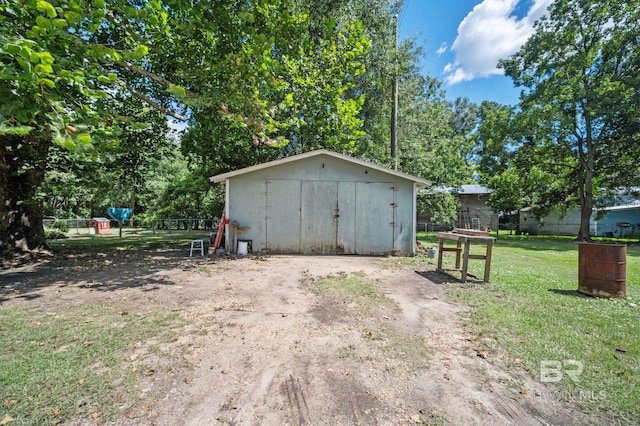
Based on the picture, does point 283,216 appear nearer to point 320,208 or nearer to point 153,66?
point 320,208

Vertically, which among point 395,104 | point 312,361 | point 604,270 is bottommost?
point 312,361

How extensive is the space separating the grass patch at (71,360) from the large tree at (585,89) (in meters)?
20.1

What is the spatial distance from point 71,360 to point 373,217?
803cm

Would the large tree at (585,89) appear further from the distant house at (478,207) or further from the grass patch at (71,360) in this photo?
→ the grass patch at (71,360)

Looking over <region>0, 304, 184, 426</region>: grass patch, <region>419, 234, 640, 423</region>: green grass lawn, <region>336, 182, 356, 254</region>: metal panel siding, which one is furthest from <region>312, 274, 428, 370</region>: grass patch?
<region>336, 182, 356, 254</region>: metal panel siding

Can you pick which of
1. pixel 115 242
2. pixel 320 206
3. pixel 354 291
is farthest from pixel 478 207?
pixel 115 242

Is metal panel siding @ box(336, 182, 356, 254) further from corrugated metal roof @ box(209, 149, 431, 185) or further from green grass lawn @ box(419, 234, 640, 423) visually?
green grass lawn @ box(419, 234, 640, 423)

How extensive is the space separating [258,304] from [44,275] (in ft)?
17.3

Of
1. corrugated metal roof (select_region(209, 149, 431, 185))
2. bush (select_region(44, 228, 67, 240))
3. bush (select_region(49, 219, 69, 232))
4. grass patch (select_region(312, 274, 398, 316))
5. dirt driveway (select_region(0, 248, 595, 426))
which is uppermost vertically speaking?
corrugated metal roof (select_region(209, 149, 431, 185))

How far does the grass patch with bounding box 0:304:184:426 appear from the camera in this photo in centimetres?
212

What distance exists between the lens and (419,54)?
54.2 ft

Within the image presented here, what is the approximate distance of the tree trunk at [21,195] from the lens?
8133 millimetres

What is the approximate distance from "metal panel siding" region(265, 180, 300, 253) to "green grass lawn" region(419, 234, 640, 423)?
520cm

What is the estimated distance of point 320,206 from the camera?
9.52m
